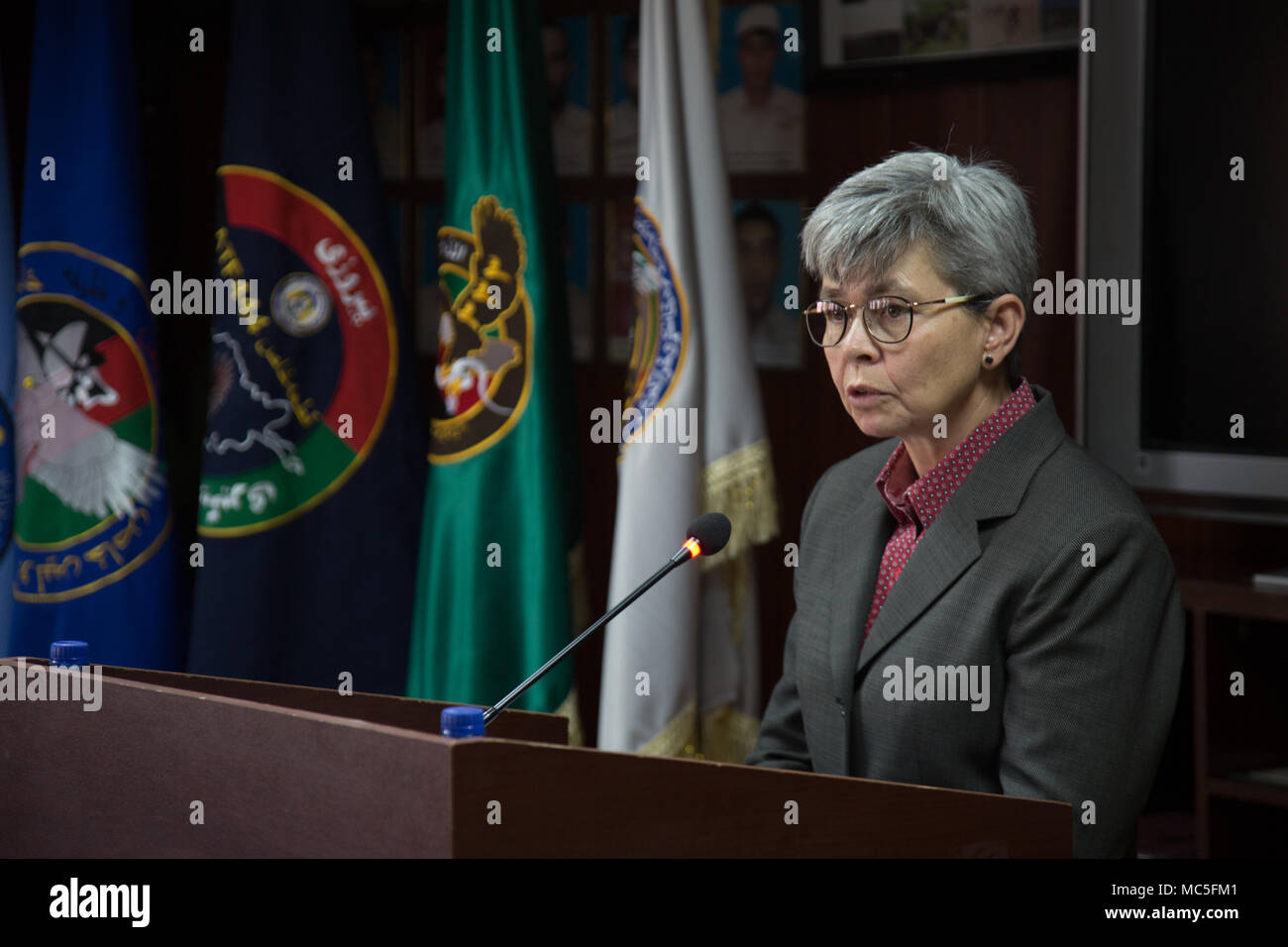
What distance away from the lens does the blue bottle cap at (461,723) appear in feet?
3.43

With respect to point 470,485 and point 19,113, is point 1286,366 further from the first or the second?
point 19,113

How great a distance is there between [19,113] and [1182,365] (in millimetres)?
2739

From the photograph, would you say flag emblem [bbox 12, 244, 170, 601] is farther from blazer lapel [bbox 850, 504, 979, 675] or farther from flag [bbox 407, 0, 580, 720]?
blazer lapel [bbox 850, 504, 979, 675]

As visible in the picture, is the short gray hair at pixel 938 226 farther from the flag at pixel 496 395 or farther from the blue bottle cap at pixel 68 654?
the flag at pixel 496 395

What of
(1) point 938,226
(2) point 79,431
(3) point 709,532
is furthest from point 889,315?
(2) point 79,431

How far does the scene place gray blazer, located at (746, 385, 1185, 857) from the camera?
1.50 meters

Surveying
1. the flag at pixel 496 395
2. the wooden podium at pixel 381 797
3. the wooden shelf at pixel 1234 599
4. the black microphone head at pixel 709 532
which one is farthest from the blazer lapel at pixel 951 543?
the flag at pixel 496 395

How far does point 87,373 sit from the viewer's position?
2.88 meters

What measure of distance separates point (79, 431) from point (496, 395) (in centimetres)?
85

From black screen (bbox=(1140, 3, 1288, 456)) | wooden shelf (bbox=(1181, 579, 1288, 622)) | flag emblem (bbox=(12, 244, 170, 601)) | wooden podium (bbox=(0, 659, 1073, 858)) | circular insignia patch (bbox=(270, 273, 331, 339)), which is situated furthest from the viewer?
circular insignia patch (bbox=(270, 273, 331, 339))

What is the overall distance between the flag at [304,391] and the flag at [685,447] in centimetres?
61

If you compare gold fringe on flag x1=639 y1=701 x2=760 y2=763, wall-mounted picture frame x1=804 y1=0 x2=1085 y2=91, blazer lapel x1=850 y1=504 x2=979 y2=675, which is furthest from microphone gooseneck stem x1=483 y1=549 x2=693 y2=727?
wall-mounted picture frame x1=804 y1=0 x2=1085 y2=91

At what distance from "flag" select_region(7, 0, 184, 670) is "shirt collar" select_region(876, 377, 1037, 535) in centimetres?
179

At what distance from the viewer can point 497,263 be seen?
9.43 feet
